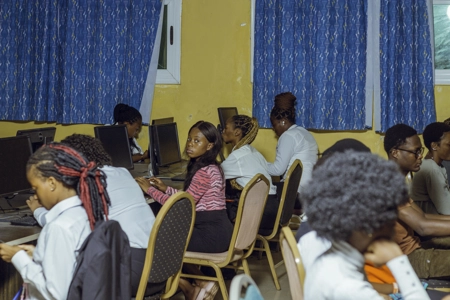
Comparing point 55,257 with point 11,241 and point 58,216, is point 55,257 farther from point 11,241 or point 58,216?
point 11,241

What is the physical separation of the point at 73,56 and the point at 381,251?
513 centimetres

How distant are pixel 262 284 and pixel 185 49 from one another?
2.43m

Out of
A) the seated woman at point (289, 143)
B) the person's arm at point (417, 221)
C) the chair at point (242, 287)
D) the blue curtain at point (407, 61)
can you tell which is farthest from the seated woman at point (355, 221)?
the blue curtain at point (407, 61)

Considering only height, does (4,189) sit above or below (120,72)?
below

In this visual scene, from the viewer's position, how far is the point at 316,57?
18.5 ft

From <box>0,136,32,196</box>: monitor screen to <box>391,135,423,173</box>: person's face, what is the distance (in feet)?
6.23

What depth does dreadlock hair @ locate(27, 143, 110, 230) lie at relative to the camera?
2391 millimetres

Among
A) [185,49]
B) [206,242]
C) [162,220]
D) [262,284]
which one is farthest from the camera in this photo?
[185,49]

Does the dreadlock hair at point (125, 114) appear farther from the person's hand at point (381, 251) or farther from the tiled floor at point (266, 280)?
the person's hand at point (381, 251)

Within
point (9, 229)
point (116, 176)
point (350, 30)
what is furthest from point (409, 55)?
Answer: point (9, 229)

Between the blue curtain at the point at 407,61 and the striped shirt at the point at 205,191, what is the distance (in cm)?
208

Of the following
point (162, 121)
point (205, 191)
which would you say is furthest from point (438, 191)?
point (162, 121)

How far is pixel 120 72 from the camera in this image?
6.17 metres

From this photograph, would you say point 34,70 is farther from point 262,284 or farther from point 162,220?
point 162,220
